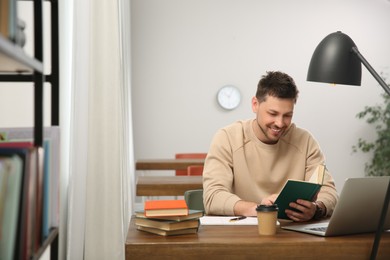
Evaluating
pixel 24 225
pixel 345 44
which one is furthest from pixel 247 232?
pixel 24 225

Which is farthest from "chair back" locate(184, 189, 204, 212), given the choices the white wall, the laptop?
the white wall

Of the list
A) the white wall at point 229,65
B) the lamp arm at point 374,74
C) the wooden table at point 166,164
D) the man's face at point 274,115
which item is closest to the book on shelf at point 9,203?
the lamp arm at point 374,74

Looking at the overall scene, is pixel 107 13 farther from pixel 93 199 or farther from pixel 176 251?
pixel 176 251

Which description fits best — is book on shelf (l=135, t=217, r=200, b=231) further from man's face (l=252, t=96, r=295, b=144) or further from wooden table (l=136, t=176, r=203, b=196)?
wooden table (l=136, t=176, r=203, b=196)

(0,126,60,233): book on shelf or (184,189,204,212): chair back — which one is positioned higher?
(0,126,60,233): book on shelf

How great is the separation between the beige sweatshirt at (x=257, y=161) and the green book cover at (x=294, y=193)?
0.48 meters

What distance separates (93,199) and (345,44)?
7.11ft

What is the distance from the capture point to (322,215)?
2.78 meters

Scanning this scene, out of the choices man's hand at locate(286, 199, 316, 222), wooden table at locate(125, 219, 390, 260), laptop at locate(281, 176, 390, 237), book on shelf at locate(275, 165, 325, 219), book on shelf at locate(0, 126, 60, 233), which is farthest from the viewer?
man's hand at locate(286, 199, 316, 222)

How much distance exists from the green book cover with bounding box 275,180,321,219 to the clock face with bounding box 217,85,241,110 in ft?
18.8

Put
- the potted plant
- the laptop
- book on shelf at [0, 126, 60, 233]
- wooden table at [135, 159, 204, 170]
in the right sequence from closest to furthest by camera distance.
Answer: book on shelf at [0, 126, 60, 233] < the laptop < wooden table at [135, 159, 204, 170] < the potted plant

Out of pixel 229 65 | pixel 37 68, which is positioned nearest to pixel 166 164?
pixel 229 65

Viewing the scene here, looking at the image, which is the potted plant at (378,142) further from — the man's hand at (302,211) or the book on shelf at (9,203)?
the book on shelf at (9,203)

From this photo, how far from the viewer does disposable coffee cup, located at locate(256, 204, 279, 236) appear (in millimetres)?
2268
